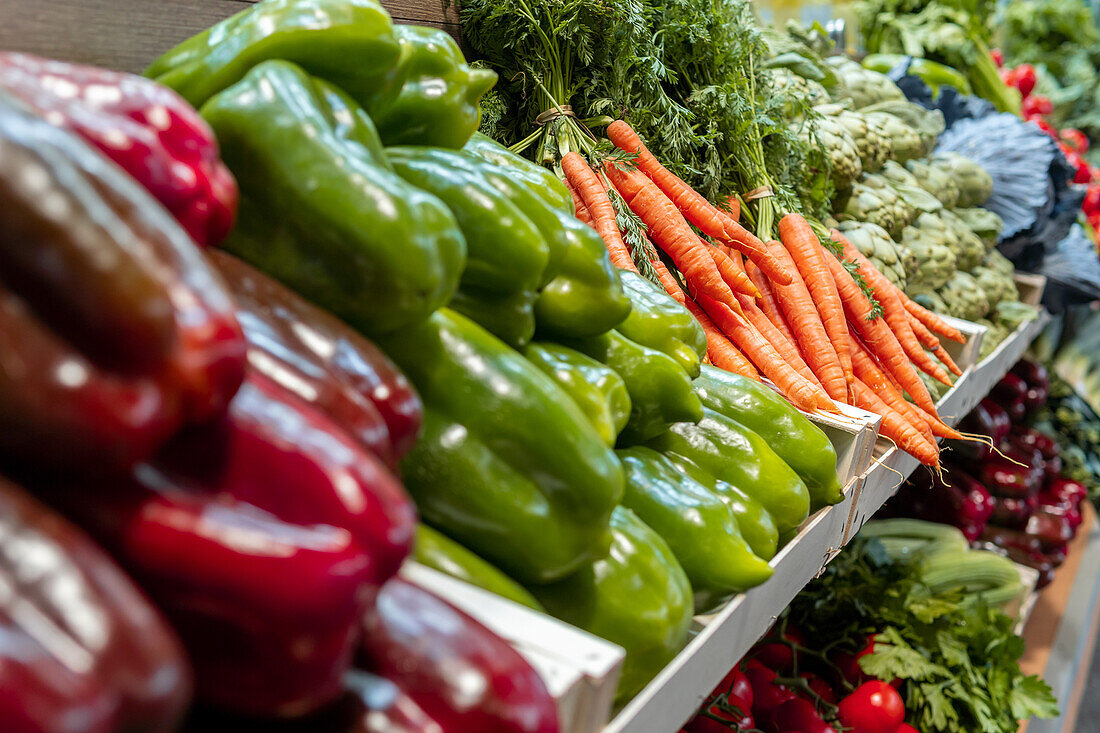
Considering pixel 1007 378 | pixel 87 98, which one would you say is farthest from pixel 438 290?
pixel 1007 378

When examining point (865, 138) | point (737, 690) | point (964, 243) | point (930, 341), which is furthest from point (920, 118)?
point (737, 690)

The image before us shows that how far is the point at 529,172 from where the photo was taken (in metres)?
0.93

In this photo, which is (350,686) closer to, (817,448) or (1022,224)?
(817,448)

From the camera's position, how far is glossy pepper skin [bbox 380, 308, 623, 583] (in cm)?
67

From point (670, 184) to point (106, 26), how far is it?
1050 millimetres

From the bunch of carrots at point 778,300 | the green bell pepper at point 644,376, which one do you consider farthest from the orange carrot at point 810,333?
the green bell pepper at point 644,376

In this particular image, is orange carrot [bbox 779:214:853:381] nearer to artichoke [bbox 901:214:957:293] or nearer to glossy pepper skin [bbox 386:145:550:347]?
artichoke [bbox 901:214:957:293]

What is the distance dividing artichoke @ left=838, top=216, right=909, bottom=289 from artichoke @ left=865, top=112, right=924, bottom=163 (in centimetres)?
59

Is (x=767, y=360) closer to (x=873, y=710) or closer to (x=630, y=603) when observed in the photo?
(x=873, y=710)

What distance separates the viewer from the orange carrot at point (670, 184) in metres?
1.68

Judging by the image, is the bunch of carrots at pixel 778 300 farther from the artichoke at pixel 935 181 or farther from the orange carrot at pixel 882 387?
the artichoke at pixel 935 181

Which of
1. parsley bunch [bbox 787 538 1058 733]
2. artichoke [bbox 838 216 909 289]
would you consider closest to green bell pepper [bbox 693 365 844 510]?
parsley bunch [bbox 787 538 1058 733]

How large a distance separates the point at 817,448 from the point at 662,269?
54cm

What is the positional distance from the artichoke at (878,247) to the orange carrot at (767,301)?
0.58m
